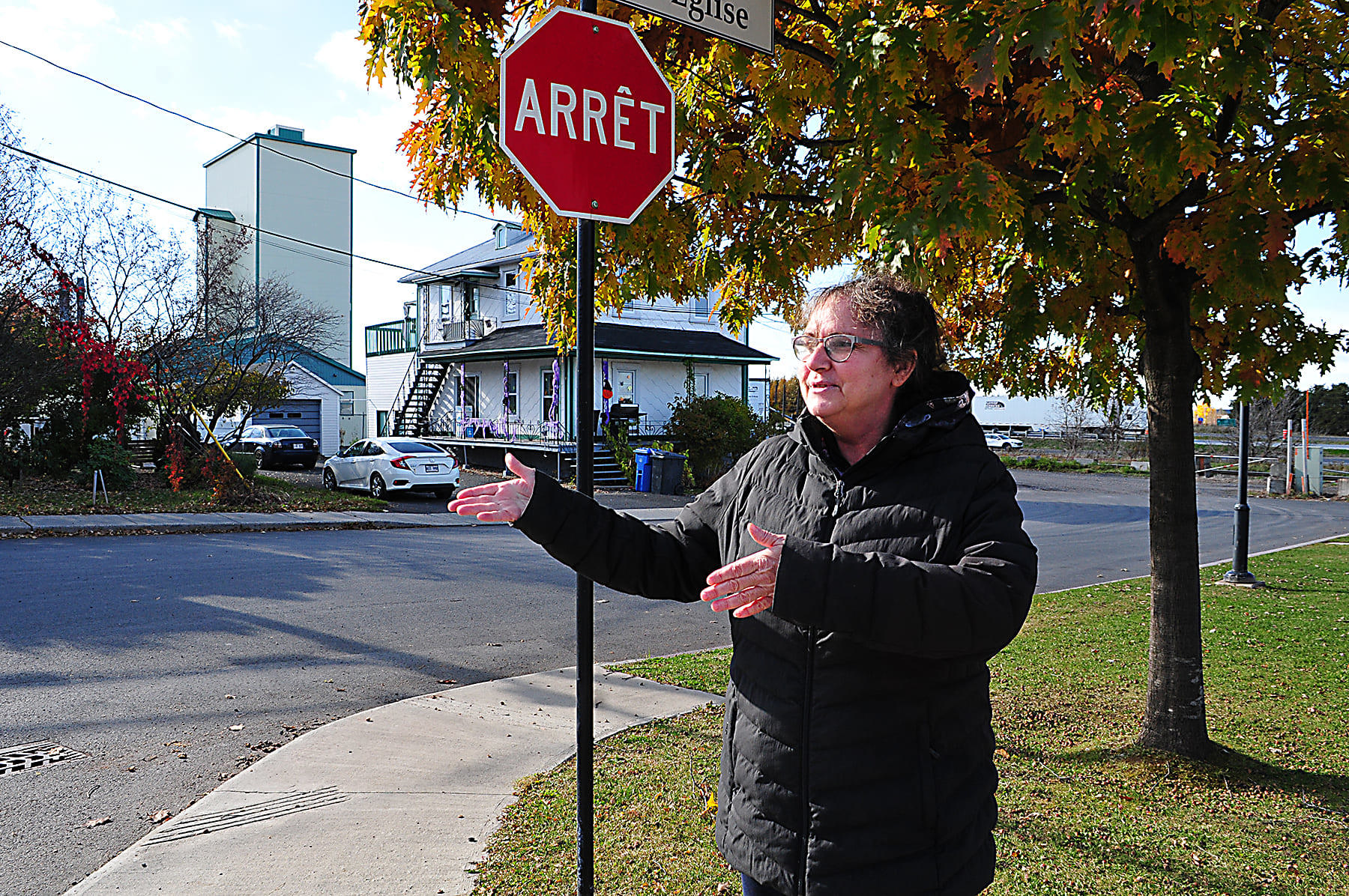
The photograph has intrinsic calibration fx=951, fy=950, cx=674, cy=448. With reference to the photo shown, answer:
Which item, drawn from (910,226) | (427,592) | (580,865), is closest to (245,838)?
(580,865)

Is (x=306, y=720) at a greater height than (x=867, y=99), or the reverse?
(x=867, y=99)

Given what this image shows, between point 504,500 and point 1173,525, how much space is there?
156 inches

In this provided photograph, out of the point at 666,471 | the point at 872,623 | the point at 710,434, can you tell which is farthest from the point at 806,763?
the point at 710,434

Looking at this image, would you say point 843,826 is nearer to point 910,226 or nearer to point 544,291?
point 910,226

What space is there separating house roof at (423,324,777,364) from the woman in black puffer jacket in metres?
24.6

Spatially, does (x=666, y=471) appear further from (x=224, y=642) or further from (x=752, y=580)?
(x=752, y=580)

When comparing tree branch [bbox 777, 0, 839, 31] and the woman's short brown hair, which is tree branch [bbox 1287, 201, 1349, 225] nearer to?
tree branch [bbox 777, 0, 839, 31]

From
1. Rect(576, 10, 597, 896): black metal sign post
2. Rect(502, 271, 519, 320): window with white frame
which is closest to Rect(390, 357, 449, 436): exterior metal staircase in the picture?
Rect(502, 271, 519, 320): window with white frame

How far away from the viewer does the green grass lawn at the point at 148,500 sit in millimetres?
16703

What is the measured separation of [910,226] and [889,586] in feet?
7.46

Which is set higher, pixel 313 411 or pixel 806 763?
pixel 313 411

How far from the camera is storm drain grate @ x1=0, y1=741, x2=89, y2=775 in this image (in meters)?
4.96

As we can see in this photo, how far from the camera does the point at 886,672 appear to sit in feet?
6.68

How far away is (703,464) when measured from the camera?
26297 mm
